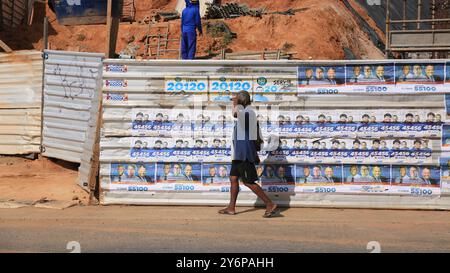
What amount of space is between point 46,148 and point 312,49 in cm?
846

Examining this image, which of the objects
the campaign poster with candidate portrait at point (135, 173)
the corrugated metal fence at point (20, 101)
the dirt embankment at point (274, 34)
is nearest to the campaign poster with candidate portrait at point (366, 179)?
the campaign poster with candidate portrait at point (135, 173)

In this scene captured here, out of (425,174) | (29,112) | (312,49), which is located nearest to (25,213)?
(29,112)

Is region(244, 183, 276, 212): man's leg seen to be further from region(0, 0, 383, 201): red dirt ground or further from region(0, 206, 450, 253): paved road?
region(0, 0, 383, 201): red dirt ground

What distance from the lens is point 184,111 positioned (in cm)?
914

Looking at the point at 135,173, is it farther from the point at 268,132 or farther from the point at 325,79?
the point at 325,79

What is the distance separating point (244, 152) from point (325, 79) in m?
1.85

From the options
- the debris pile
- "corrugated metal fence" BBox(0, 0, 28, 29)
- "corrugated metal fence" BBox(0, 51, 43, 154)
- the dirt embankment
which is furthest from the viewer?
"corrugated metal fence" BBox(0, 0, 28, 29)

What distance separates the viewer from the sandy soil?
10117 millimetres

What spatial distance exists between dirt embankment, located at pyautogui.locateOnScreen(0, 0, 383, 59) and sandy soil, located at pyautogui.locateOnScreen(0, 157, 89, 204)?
21.5 feet

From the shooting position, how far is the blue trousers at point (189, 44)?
13.7 meters

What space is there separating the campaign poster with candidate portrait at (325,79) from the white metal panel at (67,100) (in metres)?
4.85

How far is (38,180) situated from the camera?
11.5 meters

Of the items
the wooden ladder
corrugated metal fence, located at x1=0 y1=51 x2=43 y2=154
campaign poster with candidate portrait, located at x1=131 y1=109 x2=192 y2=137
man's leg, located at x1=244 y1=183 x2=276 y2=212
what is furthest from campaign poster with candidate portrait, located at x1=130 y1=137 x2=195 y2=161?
A: the wooden ladder

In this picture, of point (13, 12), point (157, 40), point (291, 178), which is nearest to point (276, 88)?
point (291, 178)
